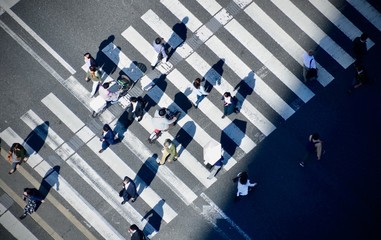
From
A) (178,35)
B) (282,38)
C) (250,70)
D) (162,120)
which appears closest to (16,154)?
(162,120)

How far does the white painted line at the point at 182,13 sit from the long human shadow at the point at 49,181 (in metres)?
8.14

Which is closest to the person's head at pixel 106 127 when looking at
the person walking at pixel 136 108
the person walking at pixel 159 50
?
the person walking at pixel 136 108

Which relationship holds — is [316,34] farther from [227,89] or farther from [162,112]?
[162,112]

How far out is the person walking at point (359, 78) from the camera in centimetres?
1983

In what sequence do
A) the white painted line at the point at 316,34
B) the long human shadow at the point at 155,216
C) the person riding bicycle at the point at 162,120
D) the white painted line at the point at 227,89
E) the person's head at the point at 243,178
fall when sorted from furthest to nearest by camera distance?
the white painted line at the point at 316,34, the white painted line at the point at 227,89, the long human shadow at the point at 155,216, the person riding bicycle at the point at 162,120, the person's head at the point at 243,178

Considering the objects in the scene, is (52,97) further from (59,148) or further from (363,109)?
(363,109)

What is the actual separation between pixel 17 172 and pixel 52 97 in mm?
3412

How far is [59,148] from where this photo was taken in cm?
2073

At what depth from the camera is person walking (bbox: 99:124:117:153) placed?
19456 mm

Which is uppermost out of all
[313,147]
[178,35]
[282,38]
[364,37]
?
[178,35]

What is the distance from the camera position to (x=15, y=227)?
20266 millimetres

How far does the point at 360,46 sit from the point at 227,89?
18.5 feet

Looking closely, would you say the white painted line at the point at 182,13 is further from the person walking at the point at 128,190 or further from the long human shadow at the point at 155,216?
the long human shadow at the point at 155,216

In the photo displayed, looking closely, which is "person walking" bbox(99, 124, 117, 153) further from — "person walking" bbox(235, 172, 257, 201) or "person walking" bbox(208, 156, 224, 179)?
"person walking" bbox(235, 172, 257, 201)
